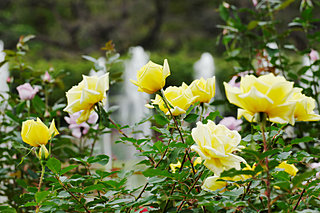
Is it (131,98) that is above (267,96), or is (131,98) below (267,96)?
below

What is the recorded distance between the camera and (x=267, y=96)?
0.48 meters

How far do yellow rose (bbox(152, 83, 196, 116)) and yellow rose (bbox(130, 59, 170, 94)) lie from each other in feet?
0.13

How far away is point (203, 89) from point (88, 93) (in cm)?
22

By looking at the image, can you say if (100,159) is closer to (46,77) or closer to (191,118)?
(191,118)

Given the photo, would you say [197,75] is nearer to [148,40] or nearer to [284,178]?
[148,40]

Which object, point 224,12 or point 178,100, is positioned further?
point 224,12

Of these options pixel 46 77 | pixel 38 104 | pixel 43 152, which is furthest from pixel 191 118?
pixel 46 77

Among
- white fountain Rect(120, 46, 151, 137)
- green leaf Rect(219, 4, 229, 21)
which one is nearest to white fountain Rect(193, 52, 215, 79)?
white fountain Rect(120, 46, 151, 137)

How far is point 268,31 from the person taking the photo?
1.46 m

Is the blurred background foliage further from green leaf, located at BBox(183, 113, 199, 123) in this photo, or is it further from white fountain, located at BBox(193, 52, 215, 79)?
green leaf, located at BBox(183, 113, 199, 123)

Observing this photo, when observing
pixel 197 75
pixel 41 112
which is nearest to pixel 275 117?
pixel 41 112

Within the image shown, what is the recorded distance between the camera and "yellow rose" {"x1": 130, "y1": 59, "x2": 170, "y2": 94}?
1.97 ft

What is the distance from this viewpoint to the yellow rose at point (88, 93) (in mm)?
579

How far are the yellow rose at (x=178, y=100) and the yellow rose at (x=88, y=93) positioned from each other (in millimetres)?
104
